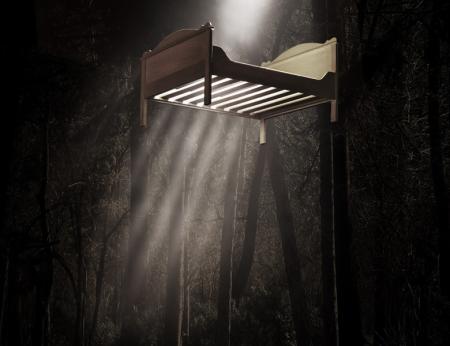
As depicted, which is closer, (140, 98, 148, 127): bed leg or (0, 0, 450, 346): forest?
(0, 0, 450, 346): forest

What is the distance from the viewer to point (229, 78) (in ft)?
7.16

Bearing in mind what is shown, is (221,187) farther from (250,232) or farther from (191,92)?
(191,92)

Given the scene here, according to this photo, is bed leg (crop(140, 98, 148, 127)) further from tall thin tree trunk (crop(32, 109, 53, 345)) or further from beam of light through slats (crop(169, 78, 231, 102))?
tall thin tree trunk (crop(32, 109, 53, 345))

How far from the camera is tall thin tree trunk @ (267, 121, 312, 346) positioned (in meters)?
3.03

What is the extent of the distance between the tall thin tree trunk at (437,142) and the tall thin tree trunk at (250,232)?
46.6 inches

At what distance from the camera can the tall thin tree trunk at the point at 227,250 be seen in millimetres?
3479

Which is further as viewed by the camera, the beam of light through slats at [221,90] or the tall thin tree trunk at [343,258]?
the tall thin tree trunk at [343,258]

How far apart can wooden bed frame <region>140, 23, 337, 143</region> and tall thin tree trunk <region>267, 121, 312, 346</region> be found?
1.25ft

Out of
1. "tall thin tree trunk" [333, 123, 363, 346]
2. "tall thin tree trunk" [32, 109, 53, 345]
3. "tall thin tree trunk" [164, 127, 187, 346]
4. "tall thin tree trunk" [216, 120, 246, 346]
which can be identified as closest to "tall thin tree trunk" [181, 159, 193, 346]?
"tall thin tree trunk" [164, 127, 187, 346]

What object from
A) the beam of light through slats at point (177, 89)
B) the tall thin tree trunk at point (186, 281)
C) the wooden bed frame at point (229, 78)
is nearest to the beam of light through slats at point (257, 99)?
the wooden bed frame at point (229, 78)

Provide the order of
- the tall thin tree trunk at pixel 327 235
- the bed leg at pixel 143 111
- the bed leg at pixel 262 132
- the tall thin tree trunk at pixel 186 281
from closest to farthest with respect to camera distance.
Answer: the bed leg at pixel 143 111 < the tall thin tree trunk at pixel 327 235 < the bed leg at pixel 262 132 < the tall thin tree trunk at pixel 186 281

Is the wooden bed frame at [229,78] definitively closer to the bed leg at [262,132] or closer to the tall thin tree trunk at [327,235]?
the bed leg at [262,132]

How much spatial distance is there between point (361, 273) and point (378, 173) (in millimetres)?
480

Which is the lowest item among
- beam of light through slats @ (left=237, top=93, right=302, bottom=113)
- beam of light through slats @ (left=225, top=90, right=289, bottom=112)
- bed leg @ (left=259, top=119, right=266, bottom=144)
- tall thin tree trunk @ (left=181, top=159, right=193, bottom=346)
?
tall thin tree trunk @ (left=181, top=159, right=193, bottom=346)
